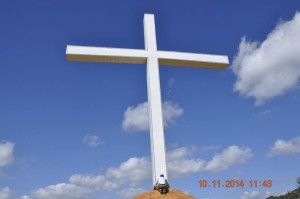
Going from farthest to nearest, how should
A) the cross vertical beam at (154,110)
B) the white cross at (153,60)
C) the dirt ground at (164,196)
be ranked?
1. the white cross at (153,60)
2. the cross vertical beam at (154,110)
3. the dirt ground at (164,196)

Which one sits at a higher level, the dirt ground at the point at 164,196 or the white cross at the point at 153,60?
the white cross at the point at 153,60

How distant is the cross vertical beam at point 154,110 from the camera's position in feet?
53.0

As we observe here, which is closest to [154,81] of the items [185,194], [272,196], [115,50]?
[115,50]

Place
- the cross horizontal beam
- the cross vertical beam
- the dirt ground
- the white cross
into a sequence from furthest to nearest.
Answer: the cross horizontal beam
the white cross
the cross vertical beam
the dirt ground

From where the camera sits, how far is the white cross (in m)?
16.3

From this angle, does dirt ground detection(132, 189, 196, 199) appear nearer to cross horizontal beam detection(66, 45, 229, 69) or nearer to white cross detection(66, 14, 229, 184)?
white cross detection(66, 14, 229, 184)

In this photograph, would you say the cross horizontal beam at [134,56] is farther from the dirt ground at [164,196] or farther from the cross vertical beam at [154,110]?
the dirt ground at [164,196]

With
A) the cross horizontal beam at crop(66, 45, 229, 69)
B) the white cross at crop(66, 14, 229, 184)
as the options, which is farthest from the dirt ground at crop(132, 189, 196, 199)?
the cross horizontal beam at crop(66, 45, 229, 69)

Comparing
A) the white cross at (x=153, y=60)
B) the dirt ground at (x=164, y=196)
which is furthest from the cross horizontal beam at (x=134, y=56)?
the dirt ground at (x=164, y=196)

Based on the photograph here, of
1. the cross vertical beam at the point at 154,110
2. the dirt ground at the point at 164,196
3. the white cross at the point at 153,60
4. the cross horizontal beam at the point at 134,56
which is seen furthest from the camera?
the cross horizontal beam at the point at 134,56

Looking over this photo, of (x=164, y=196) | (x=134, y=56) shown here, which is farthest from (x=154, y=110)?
(x=164, y=196)

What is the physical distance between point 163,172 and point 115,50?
17.4ft

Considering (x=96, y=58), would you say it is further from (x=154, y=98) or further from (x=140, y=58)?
(x=154, y=98)

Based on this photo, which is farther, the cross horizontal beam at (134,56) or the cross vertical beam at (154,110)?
the cross horizontal beam at (134,56)
